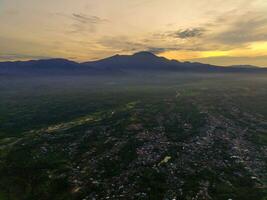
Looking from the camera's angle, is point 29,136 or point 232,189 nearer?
point 232,189

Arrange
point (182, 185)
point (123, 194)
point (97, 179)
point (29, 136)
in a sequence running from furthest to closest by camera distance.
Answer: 1. point (29, 136)
2. point (97, 179)
3. point (182, 185)
4. point (123, 194)

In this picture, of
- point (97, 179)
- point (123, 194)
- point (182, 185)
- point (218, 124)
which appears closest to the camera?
point (123, 194)

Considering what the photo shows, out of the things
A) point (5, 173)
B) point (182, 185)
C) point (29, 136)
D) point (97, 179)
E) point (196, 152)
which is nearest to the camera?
point (182, 185)

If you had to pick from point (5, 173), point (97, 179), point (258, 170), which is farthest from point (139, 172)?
point (5, 173)

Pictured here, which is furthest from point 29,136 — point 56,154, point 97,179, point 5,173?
point 97,179

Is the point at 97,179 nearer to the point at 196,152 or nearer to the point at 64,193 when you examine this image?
the point at 64,193

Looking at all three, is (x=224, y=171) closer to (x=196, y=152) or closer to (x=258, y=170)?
(x=258, y=170)

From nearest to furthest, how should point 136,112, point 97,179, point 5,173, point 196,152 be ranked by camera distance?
point 97,179 < point 5,173 < point 196,152 < point 136,112

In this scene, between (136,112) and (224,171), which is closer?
(224,171)
